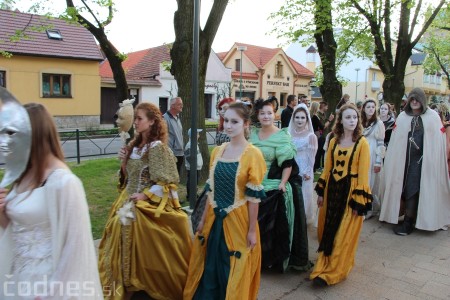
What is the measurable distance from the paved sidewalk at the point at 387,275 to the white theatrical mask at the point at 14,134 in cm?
267

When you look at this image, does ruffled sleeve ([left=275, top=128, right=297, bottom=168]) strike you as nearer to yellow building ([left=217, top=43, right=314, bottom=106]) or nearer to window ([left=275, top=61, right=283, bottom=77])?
yellow building ([left=217, top=43, right=314, bottom=106])

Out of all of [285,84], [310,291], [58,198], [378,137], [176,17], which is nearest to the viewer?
[58,198]

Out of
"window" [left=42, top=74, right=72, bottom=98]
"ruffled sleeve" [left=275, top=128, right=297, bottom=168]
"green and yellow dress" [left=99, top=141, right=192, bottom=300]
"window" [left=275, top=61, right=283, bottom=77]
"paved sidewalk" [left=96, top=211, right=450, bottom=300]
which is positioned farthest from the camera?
"window" [left=275, top=61, right=283, bottom=77]

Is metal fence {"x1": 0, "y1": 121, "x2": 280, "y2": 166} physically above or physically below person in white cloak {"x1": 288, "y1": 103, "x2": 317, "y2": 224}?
below

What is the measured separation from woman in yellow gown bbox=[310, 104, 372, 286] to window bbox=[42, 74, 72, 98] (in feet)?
72.0

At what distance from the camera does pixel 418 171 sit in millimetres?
5961

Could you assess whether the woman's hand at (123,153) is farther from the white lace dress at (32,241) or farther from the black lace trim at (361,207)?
the black lace trim at (361,207)

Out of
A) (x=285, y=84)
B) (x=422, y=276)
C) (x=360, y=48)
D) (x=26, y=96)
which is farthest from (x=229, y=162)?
(x=285, y=84)

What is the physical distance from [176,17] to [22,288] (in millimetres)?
6256

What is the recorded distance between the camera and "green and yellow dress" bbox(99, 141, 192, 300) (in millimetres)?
3467

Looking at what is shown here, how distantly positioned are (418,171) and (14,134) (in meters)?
5.57

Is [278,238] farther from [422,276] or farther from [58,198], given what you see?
[58,198]

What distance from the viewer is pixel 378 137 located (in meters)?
6.20
